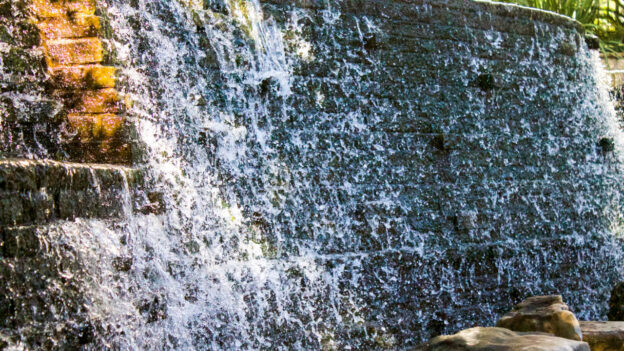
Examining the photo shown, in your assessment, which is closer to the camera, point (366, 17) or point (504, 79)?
point (366, 17)

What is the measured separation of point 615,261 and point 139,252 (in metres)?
5.54

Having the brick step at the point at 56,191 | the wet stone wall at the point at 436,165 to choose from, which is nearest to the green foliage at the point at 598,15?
the wet stone wall at the point at 436,165

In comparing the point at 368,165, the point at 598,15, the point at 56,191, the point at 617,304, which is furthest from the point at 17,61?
the point at 598,15

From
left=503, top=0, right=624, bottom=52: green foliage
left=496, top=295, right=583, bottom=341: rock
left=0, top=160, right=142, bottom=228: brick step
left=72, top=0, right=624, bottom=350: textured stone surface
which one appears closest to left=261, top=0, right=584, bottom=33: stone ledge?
left=72, top=0, right=624, bottom=350: textured stone surface

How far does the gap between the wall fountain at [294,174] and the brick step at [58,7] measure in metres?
0.01

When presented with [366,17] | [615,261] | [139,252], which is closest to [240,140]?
[139,252]

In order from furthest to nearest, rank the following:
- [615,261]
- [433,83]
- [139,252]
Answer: [615,261], [433,83], [139,252]

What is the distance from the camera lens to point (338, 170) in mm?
5945

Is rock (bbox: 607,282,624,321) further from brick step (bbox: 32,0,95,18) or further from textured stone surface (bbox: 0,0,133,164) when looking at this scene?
brick step (bbox: 32,0,95,18)

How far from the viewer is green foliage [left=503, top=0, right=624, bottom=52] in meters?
12.2

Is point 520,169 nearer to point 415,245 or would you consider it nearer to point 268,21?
point 415,245

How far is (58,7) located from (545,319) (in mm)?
3827

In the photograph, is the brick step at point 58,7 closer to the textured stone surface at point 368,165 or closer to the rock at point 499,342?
the textured stone surface at point 368,165

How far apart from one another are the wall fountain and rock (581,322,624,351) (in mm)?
1586
